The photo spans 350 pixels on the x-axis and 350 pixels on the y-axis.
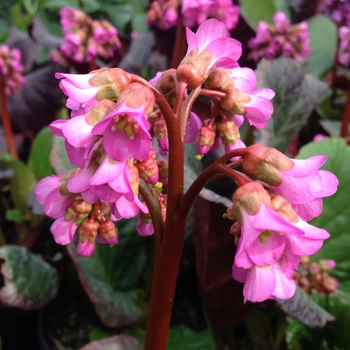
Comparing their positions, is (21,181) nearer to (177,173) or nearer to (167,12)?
(167,12)

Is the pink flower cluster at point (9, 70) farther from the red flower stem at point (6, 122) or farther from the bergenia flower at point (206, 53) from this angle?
the bergenia flower at point (206, 53)

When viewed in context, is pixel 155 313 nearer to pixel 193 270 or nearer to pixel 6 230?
pixel 193 270

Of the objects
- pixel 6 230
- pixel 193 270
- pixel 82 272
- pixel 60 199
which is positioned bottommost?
pixel 6 230

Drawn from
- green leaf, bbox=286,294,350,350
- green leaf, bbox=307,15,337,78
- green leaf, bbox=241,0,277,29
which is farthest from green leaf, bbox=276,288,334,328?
green leaf, bbox=241,0,277,29

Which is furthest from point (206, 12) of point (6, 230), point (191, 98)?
point (6, 230)

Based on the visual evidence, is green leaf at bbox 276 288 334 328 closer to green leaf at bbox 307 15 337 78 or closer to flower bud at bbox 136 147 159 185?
flower bud at bbox 136 147 159 185
